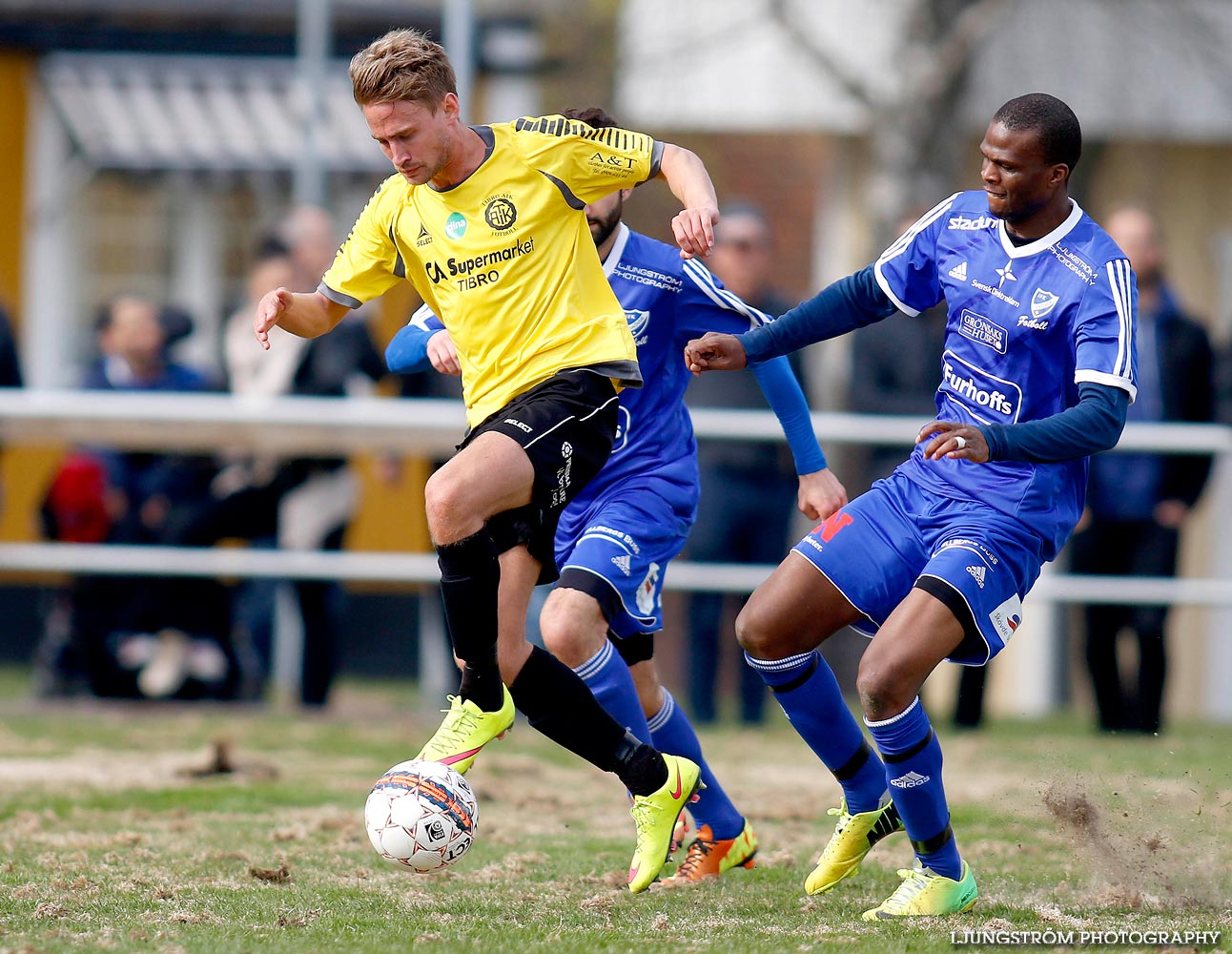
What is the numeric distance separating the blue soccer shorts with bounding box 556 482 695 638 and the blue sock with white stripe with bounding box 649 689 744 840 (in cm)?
32

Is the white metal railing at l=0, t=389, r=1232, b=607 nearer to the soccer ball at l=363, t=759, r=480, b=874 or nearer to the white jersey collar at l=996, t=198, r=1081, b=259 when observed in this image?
the white jersey collar at l=996, t=198, r=1081, b=259

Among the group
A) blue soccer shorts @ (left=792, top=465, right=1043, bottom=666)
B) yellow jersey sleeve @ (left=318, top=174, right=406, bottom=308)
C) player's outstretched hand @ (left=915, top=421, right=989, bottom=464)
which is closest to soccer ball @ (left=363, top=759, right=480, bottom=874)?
blue soccer shorts @ (left=792, top=465, right=1043, bottom=666)

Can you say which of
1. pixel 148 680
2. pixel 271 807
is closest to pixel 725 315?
pixel 271 807

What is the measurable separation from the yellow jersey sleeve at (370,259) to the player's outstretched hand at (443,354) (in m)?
0.35

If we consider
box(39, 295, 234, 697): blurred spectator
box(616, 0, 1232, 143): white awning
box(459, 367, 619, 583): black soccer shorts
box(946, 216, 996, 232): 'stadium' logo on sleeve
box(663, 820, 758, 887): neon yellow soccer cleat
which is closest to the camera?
box(459, 367, 619, 583): black soccer shorts

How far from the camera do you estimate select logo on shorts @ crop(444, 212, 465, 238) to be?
16.1ft

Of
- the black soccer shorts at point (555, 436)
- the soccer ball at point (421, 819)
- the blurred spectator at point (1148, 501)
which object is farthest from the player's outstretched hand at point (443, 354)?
the blurred spectator at point (1148, 501)

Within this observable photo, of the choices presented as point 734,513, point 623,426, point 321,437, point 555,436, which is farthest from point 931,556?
point 321,437

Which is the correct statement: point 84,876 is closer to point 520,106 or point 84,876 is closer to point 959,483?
point 959,483

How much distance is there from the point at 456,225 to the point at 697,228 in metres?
0.70

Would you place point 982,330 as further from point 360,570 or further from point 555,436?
point 360,570

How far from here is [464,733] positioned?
15.6 feet

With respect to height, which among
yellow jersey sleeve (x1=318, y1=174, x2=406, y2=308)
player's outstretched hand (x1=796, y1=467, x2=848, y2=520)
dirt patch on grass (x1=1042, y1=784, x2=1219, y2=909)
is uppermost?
yellow jersey sleeve (x1=318, y1=174, x2=406, y2=308)

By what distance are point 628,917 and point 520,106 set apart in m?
9.73
